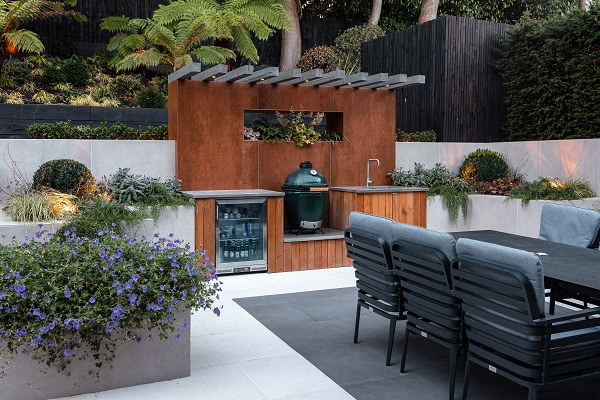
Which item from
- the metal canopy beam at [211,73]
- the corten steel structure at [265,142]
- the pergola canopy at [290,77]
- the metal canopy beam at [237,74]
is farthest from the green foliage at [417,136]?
the metal canopy beam at [211,73]

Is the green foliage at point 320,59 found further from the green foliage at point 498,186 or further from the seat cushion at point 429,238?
the seat cushion at point 429,238

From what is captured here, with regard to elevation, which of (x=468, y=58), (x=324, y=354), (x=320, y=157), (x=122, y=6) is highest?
(x=122, y=6)

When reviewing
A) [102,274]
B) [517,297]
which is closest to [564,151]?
[517,297]

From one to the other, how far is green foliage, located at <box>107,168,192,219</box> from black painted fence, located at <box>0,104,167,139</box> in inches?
137

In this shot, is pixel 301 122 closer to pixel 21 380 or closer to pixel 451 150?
pixel 451 150

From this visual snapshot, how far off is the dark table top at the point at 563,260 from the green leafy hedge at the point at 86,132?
5.57 metres

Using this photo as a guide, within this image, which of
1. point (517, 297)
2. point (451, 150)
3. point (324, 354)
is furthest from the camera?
point (451, 150)

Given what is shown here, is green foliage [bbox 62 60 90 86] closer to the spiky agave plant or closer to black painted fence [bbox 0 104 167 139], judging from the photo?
the spiky agave plant

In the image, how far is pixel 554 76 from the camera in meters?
10.2

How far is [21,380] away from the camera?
3.40 metres

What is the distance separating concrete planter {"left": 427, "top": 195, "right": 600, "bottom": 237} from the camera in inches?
329

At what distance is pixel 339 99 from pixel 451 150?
2616 mm

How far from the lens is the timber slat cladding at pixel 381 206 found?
27.1 ft

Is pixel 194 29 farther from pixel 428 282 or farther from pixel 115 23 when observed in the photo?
pixel 428 282
